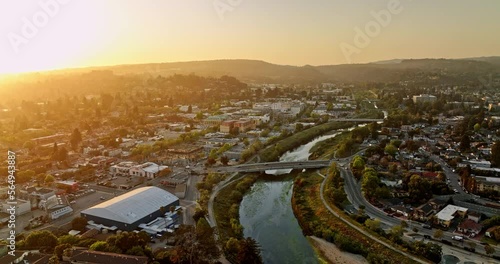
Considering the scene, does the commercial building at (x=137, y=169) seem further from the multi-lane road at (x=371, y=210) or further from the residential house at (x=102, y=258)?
the multi-lane road at (x=371, y=210)

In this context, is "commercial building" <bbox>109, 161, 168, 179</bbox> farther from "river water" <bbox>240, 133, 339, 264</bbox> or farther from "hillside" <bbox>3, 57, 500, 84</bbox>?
"hillside" <bbox>3, 57, 500, 84</bbox>

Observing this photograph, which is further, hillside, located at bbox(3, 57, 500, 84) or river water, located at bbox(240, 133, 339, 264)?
hillside, located at bbox(3, 57, 500, 84)

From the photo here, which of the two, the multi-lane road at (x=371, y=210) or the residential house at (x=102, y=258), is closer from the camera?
the residential house at (x=102, y=258)

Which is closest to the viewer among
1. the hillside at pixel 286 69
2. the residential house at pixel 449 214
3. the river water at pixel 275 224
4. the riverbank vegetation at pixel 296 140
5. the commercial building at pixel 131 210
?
the river water at pixel 275 224

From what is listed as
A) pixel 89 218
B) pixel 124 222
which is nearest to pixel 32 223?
pixel 89 218

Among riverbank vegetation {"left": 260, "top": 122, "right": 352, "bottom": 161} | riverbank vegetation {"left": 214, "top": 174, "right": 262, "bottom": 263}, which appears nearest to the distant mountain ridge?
riverbank vegetation {"left": 260, "top": 122, "right": 352, "bottom": 161}

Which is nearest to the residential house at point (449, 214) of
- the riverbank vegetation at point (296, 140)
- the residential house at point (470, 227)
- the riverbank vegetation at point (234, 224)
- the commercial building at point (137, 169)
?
the residential house at point (470, 227)

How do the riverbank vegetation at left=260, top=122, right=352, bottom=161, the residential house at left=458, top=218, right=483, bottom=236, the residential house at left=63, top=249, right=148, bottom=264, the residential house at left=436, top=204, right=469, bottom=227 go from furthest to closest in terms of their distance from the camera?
the riverbank vegetation at left=260, top=122, right=352, bottom=161 < the residential house at left=436, top=204, right=469, bottom=227 < the residential house at left=458, top=218, right=483, bottom=236 < the residential house at left=63, top=249, right=148, bottom=264

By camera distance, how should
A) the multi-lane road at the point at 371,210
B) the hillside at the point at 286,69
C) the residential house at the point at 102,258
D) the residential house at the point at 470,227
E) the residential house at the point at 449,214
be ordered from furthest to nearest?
1. the hillside at the point at 286,69
2. the residential house at the point at 449,214
3. the residential house at the point at 470,227
4. the multi-lane road at the point at 371,210
5. the residential house at the point at 102,258
